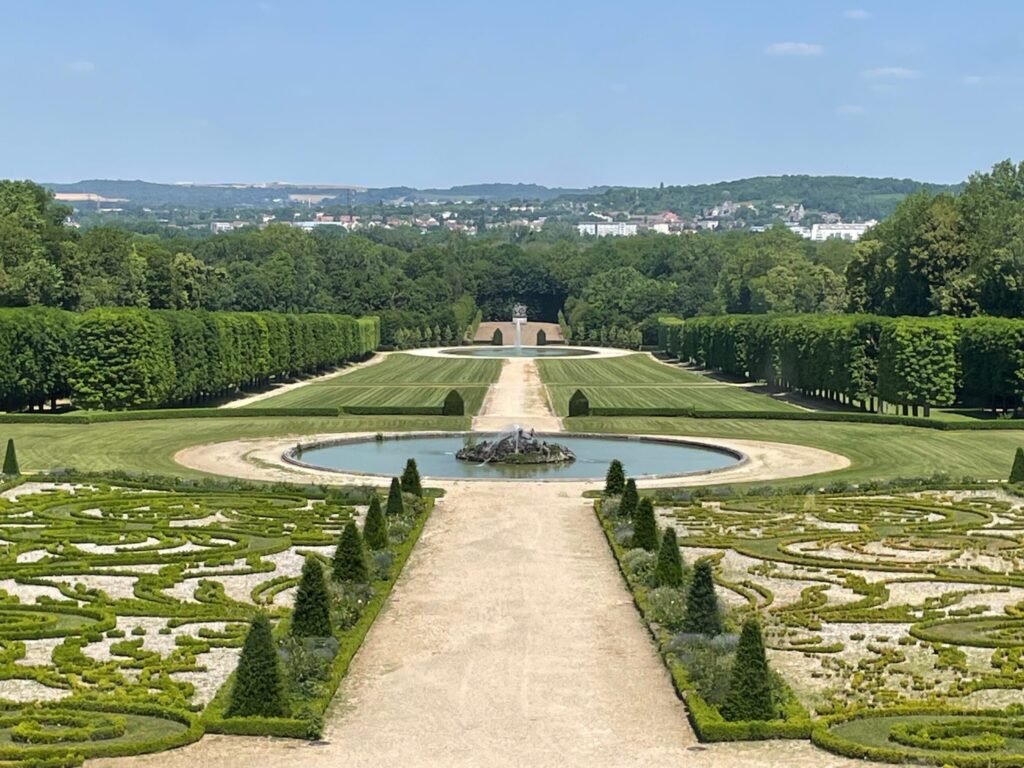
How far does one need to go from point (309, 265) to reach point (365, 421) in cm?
11474

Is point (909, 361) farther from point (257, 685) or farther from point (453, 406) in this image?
point (257, 685)

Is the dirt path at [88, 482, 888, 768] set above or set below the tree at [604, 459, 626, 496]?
below

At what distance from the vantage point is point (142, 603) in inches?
1123

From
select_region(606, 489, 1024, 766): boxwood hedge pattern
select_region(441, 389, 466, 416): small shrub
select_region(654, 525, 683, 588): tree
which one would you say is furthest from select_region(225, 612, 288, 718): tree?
select_region(441, 389, 466, 416): small shrub

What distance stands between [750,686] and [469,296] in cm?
17928

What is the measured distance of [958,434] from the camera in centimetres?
6144

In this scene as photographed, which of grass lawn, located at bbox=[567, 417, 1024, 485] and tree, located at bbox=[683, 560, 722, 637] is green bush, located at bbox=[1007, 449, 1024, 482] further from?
tree, located at bbox=[683, 560, 722, 637]

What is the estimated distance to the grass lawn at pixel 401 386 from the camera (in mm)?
80812

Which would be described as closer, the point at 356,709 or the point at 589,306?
the point at 356,709

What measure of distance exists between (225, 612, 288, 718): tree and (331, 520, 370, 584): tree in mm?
7687

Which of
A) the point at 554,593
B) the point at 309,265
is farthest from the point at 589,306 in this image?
the point at 554,593

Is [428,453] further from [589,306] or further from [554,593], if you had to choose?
[589,306]

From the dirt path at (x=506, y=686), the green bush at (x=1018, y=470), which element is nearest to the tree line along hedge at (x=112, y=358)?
the green bush at (x=1018, y=470)

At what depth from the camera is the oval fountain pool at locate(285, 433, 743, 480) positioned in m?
49.8
